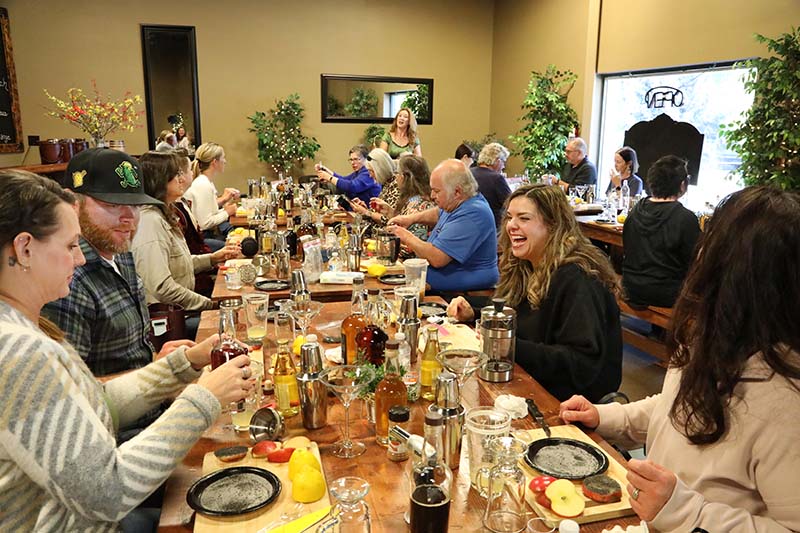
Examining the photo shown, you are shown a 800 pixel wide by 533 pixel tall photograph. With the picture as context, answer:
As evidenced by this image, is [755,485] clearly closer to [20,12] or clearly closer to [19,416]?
[19,416]

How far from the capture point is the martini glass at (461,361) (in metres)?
1.86

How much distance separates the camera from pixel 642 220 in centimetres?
444

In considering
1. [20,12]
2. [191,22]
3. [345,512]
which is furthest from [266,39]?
[345,512]

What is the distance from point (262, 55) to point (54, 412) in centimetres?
934

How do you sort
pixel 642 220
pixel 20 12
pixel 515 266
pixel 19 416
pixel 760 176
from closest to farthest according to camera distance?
pixel 19 416 < pixel 515 266 < pixel 642 220 < pixel 760 176 < pixel 20 12

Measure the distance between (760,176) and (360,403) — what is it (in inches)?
179

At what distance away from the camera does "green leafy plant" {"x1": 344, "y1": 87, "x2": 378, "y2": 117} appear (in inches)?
400

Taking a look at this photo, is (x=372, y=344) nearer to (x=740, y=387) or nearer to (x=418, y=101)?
(x=740, y=387)

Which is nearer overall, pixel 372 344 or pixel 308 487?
pixel 308 487

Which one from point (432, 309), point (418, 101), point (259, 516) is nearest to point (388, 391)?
point (259, 516)

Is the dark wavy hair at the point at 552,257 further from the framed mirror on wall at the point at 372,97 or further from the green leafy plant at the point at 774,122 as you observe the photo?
the framed mirror on wall at the point at 372,97

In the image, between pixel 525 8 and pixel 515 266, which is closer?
pixel 515 266

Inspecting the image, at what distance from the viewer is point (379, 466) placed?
5.03 ft

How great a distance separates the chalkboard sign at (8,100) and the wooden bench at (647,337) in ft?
23.6
